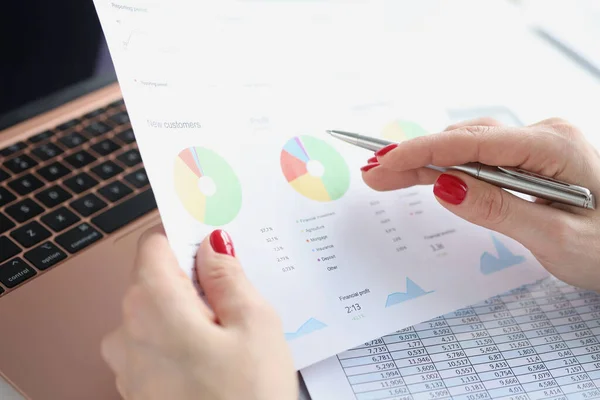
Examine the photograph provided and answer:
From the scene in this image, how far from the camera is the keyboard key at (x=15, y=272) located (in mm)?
541

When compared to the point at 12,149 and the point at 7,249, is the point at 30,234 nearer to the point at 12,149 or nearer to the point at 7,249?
the point at 7,249

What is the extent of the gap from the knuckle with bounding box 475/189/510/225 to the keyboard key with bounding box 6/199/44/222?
0.44 metres

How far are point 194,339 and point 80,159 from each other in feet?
1.21

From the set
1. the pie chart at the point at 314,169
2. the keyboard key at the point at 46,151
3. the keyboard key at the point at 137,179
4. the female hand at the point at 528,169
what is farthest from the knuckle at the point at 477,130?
the keyboard key at the point at 46,151

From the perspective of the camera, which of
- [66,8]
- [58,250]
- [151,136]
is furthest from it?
[66,8]

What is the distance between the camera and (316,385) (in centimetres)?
47

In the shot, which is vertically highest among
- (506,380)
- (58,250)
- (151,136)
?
(151,136)

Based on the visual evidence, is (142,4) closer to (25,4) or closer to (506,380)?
(25,4)

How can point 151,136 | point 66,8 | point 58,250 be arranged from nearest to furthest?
point 151,136
point 58,250
point 66,8

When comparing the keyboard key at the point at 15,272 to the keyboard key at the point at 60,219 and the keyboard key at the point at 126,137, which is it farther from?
the keyboard key at the point at 126,137

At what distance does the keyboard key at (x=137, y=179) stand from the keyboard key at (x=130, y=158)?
0.05ft

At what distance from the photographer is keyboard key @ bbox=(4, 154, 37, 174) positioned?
650 millimetres

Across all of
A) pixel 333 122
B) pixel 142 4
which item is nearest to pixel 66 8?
pixel 142 4

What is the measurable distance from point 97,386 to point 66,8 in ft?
1.51
